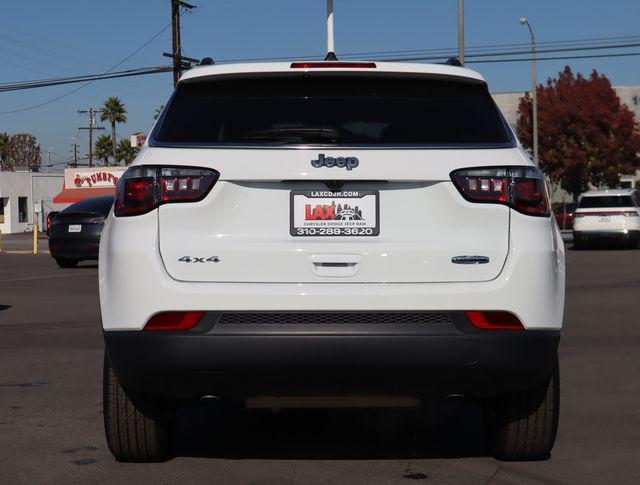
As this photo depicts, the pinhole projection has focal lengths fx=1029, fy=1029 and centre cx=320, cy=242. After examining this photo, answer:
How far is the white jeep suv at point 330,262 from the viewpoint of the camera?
419 cm

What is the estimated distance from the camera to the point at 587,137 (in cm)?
6016

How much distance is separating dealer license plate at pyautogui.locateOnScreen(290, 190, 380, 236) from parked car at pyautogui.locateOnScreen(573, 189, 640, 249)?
24959mm

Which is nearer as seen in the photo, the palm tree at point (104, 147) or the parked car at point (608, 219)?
the parked car at point (608, 219)

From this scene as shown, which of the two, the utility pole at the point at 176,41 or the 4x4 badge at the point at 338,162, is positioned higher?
the utility pole at the point at 176,41

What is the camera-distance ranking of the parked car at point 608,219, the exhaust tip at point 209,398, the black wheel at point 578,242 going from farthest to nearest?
the black wheel at point 578,242 → the parked car at point 608,219 → the exhaust tip at point 209,398

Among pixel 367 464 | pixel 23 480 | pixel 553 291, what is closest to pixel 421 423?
pixel 367 464

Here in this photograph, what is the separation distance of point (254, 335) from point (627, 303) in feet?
32.6

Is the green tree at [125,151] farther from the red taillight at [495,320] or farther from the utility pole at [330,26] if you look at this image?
the red taillight at [495,320]

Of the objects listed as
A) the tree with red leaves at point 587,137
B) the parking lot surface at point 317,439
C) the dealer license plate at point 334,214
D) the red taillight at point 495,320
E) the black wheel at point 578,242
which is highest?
the tree with red leaves at point 587,137

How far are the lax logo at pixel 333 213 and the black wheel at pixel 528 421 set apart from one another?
115cm

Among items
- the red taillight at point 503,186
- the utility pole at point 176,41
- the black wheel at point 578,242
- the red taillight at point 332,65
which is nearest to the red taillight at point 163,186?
the red taillight at point 332,65

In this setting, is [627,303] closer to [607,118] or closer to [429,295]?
[429,295]

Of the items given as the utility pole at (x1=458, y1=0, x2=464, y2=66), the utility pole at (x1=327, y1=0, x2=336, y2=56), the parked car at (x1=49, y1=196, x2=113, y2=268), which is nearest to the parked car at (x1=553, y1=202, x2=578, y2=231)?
the utility pole at (x1=458, y1=0, x2=464, y2=66)

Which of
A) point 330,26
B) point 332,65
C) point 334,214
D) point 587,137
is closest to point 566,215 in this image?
point 587,137
